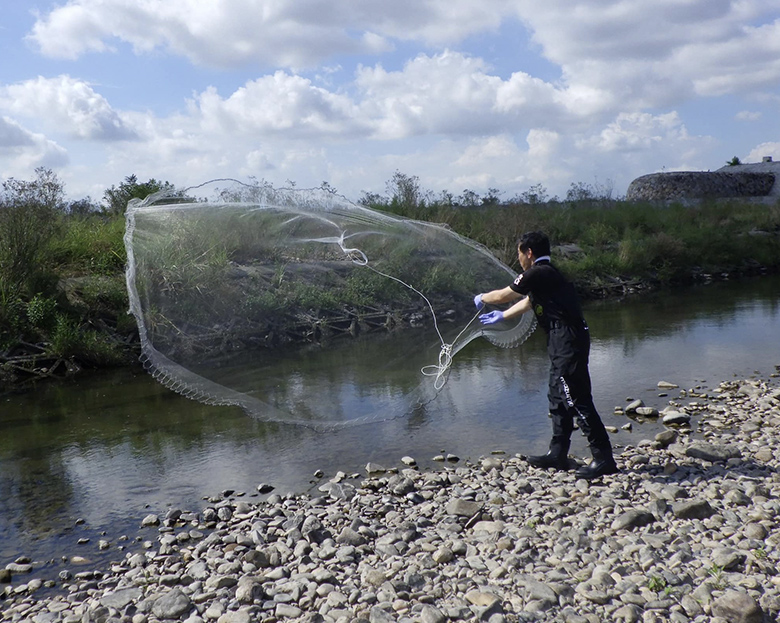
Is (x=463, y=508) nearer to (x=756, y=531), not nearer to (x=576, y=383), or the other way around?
(x=576, y=383)

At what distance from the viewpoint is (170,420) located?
9.47 meters

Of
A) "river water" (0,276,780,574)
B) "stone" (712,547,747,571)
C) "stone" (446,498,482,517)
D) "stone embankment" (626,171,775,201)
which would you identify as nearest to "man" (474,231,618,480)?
"river water" (0,276,780,574)

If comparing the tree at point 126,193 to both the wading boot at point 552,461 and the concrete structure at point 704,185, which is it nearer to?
the wading boot at point 552,461

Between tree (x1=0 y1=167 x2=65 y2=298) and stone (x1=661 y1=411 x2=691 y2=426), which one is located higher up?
tree (x1=0 y1=167 x2=65 y2=298)

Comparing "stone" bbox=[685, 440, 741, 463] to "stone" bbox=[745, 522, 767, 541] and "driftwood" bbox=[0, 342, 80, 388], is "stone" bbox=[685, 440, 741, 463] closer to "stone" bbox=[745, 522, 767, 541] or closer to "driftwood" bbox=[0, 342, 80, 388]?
"stone" bbox=[745, 522, 767, 541]

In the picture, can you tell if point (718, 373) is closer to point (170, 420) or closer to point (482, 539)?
point (482, 539)

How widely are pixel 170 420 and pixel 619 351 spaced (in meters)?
7.40

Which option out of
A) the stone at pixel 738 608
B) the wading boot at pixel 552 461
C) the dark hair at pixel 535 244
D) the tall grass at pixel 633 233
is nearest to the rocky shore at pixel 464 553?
the stone at pixel 738 608

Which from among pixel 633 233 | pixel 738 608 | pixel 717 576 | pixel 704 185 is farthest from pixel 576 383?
pixel 704 185

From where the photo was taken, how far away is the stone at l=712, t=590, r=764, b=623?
3998mm

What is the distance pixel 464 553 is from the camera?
5098mm

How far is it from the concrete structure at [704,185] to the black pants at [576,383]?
118 feet

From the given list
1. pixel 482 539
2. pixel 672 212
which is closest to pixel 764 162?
pixel 672 212

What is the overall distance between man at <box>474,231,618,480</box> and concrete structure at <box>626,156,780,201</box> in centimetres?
3593
